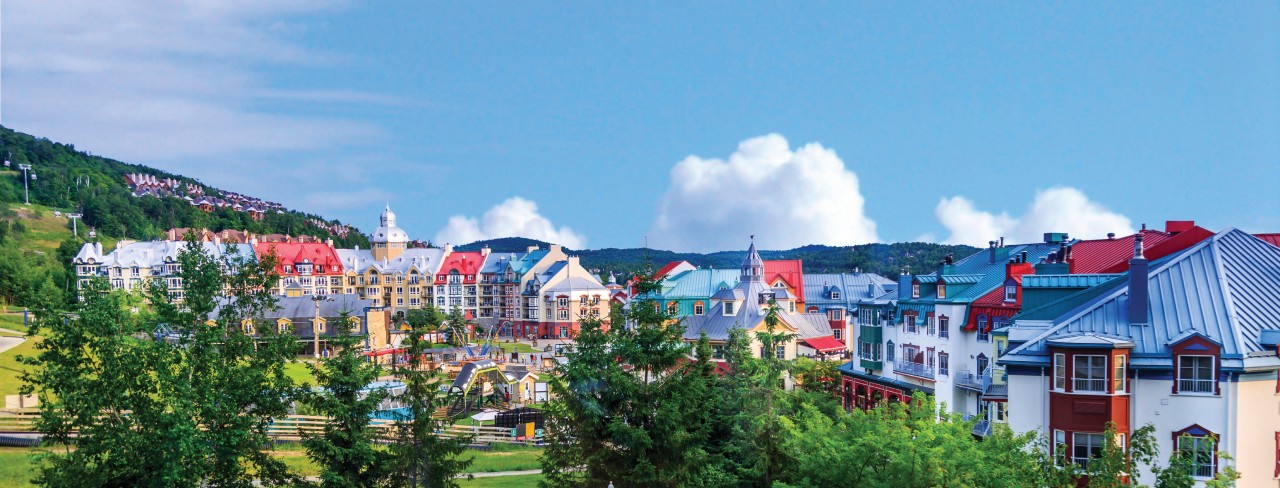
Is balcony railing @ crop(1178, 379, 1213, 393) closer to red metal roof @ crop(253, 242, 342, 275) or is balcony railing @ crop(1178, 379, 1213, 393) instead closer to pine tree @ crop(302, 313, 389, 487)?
pine tree @ crop(302, 313, 389, 487)

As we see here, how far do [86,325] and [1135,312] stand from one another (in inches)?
1036

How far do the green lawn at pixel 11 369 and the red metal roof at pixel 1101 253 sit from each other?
46127 mm

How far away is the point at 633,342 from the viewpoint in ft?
69.1

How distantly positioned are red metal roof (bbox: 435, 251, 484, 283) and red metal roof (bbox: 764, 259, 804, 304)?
2047 inches

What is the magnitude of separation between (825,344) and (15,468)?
4792 cm

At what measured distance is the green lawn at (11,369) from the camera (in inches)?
1781

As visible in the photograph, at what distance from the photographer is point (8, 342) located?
5959cm

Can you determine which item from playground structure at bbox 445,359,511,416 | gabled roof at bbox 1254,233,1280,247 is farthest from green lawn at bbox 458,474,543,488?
gabled roof at bbox 1254,233,1280,247

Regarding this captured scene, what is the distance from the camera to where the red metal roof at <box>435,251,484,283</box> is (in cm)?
12538

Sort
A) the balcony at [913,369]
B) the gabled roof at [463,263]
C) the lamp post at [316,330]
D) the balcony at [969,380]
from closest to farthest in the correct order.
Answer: the balcony at [969,380] < the balcony at [913,369] < the lamp post at [316,330] < the gabled roof at [463,263]

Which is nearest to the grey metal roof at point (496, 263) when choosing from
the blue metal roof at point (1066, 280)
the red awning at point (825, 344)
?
the red awning at point (825, 344)

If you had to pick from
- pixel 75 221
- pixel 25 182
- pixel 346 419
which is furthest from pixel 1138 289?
pixel 25 182

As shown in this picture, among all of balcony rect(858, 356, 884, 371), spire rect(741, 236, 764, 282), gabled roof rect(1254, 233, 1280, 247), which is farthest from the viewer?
spire rect(741, 236, 764, 282)

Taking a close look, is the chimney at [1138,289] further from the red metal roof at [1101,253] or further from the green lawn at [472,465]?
the green lawn at [472,465]
